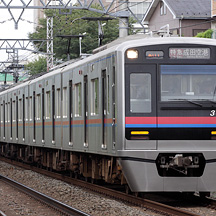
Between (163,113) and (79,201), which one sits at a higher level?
(163,113)

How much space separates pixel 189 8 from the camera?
49375 millimetres

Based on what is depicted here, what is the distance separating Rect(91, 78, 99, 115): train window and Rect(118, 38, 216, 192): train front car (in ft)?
6.10

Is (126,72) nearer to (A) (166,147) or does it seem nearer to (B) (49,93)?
(A) (166,147)

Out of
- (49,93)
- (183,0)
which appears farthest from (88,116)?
(183,0)

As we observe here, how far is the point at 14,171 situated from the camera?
2141 cm

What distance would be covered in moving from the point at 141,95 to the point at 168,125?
62cm

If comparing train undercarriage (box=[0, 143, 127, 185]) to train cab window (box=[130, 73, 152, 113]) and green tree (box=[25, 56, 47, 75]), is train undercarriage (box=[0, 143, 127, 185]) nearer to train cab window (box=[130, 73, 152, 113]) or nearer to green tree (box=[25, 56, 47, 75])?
train cab window (box=[130, 73, 152, 113])

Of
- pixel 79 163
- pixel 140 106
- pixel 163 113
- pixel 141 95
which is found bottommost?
pixel 79 163

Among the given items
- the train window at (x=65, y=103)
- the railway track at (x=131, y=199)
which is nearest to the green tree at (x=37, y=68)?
the railway track at (x=131, y=199)

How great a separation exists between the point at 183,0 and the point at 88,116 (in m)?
38.0

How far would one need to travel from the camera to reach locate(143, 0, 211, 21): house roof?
4806 cm

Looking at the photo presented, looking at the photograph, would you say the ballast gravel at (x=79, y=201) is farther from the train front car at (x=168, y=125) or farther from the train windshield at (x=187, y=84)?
the train windshield at (x=187, y=84)

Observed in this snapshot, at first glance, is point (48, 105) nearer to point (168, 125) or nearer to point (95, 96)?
point (95, 96)

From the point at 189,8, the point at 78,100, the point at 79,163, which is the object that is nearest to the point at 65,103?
the point at 79,163
